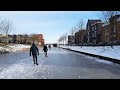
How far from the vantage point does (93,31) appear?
103 meters

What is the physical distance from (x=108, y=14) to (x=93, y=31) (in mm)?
63175
